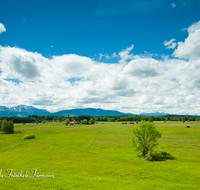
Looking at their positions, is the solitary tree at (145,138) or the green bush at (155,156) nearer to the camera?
the green bush at (155,156)

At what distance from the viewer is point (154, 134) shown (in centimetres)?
4544

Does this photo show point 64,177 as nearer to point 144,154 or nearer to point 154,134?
point 144,154

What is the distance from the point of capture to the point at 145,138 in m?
45.3

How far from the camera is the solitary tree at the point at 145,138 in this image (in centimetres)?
4439

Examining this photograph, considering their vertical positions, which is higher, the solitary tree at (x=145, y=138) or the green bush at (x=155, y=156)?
the solitary tree at (x=145, y=138)

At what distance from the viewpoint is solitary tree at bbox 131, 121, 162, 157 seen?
44.4 metres

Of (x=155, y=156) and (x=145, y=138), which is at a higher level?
(x=145, y=138)

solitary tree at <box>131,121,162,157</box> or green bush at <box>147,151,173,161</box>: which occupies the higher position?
solitary tree at <box>131,121,162,157</box>

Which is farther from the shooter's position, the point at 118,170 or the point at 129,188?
the point at 118,170

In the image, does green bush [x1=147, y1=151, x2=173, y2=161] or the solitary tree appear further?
the solitary tree

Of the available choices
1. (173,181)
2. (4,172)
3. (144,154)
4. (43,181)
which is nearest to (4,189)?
(43,181)

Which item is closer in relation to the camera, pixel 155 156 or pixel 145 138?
pixel 155 156

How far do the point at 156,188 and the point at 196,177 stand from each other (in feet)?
36.3

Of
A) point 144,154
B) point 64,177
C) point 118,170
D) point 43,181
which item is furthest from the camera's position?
point 144,154
